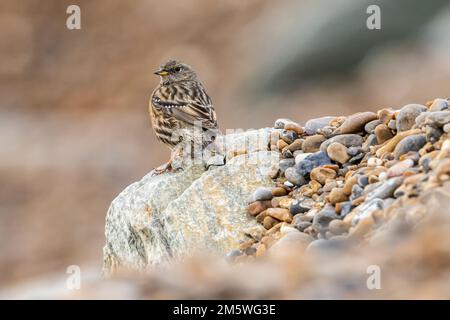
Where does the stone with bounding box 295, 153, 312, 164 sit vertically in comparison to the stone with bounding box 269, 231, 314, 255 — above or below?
above

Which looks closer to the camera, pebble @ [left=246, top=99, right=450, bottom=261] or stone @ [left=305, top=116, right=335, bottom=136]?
pebble @ [left=246, top=99, right=450, bottom=261]

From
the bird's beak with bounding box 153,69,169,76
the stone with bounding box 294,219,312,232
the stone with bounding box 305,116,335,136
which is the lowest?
the stone with bounding box 294,219,312,232

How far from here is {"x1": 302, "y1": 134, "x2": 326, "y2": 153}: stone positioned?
787 cm

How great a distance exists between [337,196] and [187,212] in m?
1.36

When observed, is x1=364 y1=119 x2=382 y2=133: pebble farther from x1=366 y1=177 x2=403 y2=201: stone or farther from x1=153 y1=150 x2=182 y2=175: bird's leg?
x1=153 y1=150 x2=182 y2=175: bird's leg

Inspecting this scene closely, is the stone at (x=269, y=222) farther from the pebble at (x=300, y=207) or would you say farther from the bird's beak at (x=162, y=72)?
the bird's beak at (x=162, y=72)

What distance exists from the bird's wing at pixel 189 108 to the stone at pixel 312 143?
1070 millimetres

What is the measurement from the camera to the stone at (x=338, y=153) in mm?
7492

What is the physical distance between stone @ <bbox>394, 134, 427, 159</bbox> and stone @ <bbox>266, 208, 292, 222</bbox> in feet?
3.12

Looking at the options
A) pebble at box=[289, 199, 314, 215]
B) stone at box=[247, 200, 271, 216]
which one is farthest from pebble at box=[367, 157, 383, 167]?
stone at box=[247, 200, 271, 216]

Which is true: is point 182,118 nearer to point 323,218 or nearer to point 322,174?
point 322,174

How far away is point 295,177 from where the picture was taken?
24.7 ft

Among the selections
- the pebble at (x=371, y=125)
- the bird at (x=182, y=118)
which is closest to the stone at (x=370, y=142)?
the pebble at (x=371, y=125)

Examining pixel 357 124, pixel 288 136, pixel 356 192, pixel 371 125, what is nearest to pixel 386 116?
pixel 371 125
